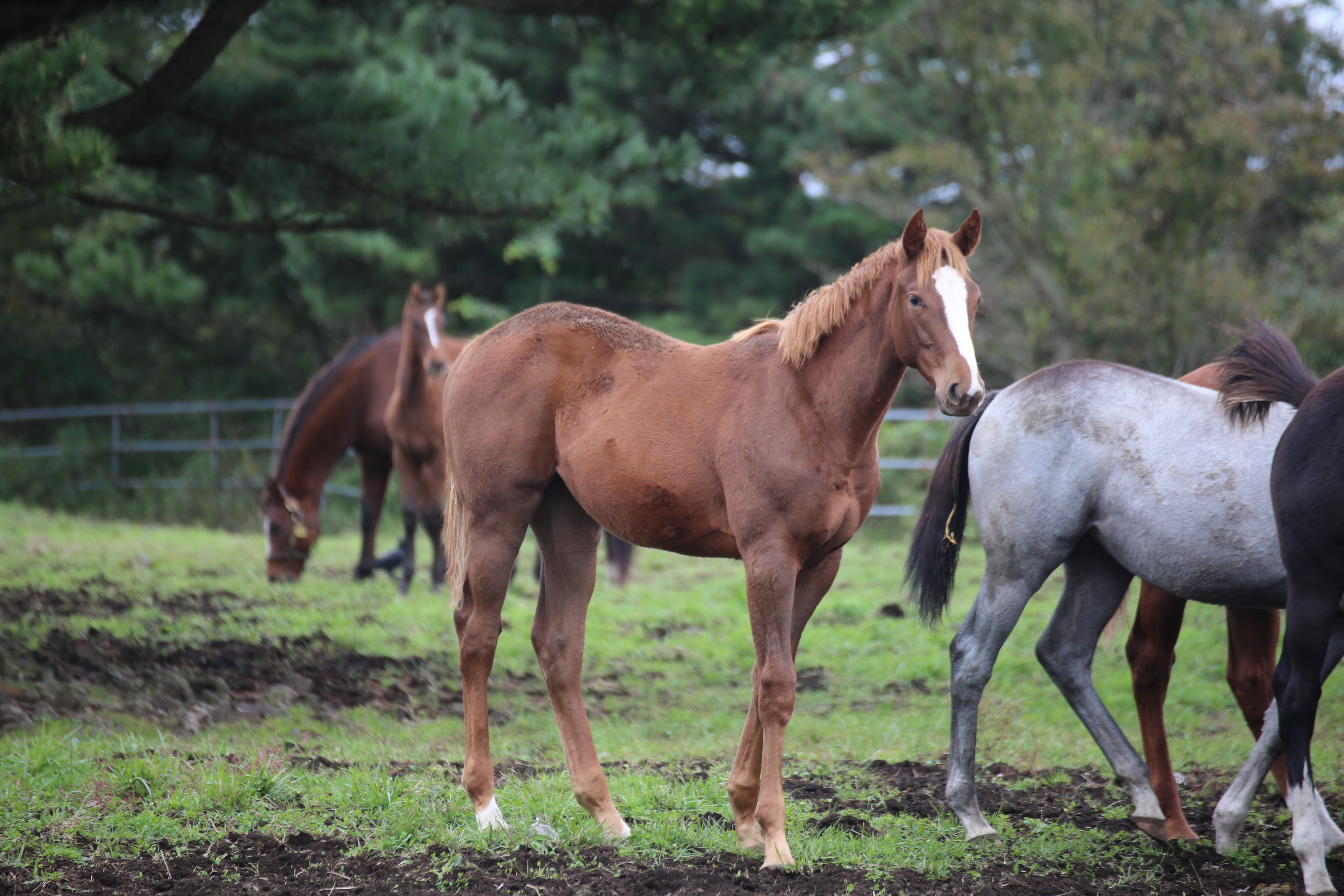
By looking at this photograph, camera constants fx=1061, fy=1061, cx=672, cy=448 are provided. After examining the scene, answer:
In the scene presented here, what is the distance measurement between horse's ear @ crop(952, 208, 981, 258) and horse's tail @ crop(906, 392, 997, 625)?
1.07 metres

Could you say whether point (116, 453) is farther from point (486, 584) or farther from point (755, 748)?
point (755, 748)

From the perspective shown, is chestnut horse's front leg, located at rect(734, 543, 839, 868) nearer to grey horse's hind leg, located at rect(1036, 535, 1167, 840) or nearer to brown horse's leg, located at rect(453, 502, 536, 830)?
brown horse's leg, located at rect(453, 502, 536, 830)

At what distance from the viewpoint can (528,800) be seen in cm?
398

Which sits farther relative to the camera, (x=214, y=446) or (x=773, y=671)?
(x=214, y=446)

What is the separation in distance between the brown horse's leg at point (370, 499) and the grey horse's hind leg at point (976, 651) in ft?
20.1

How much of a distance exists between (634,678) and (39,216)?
565 centimetres

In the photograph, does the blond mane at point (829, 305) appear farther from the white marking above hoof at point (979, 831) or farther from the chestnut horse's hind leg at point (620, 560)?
the chestnut horse's hind leg at point (620, 560)

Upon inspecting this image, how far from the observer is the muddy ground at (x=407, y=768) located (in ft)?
10.4

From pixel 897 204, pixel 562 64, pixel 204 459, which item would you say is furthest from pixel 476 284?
pixel 897 204

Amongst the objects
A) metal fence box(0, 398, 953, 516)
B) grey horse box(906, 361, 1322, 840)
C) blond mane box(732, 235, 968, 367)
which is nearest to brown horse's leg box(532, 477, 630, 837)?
blond mane box(732, 235, 968, 367)

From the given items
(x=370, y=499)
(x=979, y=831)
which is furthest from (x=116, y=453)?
(x=979, y=831)

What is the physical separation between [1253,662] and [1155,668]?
1.54 feet

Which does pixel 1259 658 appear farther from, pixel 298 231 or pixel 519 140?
pixel 298 231

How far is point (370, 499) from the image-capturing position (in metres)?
9.41
